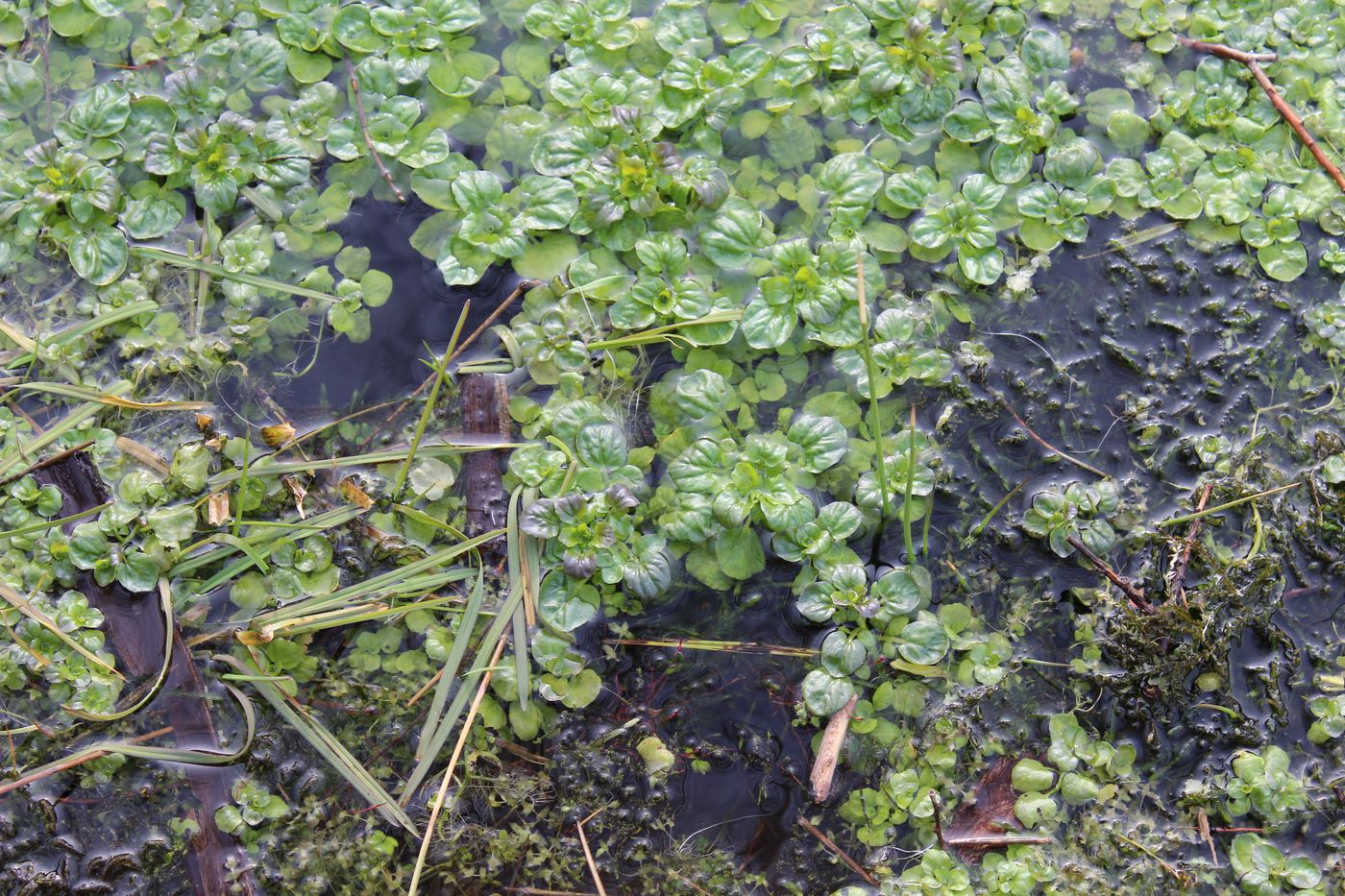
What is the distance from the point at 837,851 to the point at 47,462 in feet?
7.31

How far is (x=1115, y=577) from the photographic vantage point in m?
2.31

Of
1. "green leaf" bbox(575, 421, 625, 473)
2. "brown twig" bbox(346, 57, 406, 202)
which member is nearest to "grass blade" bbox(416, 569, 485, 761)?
"green leaf" bbox(575, 421, 625, 473)

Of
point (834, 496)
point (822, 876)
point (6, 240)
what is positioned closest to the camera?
point (822, 876)

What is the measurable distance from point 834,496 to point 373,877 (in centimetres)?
147

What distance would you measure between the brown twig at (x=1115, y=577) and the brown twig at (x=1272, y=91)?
1.32m

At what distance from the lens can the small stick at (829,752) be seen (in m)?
2.18

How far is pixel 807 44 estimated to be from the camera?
8.66 ft

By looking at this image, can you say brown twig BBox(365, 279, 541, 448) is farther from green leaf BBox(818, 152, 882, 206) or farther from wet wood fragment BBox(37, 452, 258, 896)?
green leaf BBox(818, 152, 882, 206)

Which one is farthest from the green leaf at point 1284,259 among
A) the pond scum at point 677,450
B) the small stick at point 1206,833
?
the small stick at point 1206,833

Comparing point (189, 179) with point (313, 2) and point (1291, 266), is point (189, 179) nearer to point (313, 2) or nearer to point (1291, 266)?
point (313, 2)

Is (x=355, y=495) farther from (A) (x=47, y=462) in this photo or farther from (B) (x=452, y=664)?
(A) (x=47, y=462)

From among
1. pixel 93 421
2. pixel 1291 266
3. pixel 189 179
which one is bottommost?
pixel 93 421

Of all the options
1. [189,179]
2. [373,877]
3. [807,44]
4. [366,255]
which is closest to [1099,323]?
[807,44]

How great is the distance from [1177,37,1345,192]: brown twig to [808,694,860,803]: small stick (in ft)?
6.65
